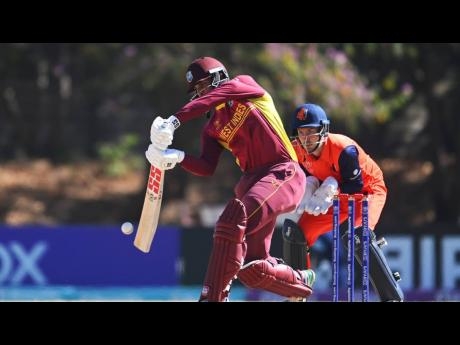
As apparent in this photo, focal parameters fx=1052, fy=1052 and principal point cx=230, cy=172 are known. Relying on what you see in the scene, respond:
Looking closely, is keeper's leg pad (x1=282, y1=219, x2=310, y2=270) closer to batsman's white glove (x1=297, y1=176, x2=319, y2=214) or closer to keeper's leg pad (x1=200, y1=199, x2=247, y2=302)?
batsman's white glove (x1=297, y1=176, x2=319, y2=214)

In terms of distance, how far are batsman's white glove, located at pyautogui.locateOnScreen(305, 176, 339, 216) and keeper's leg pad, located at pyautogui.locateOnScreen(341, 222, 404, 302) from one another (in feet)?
0.93

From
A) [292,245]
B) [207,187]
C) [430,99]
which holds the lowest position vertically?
[292,245]

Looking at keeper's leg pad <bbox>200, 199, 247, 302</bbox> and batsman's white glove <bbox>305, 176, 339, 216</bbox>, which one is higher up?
batsman's white glove <bbox>305, 176, 339, 216</bbox>

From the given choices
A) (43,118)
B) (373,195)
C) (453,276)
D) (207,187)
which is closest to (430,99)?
(207,187)

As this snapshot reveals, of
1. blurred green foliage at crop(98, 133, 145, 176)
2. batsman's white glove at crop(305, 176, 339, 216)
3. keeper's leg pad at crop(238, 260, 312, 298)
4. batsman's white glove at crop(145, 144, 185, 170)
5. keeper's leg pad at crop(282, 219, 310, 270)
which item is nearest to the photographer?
batsman's white glove at crop(145, 144, 185, 170)

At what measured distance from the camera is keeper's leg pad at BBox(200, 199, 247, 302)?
6398 mm

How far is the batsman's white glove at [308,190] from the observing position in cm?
729

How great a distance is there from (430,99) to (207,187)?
4725mm

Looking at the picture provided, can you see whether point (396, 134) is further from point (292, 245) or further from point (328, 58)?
point (292, 245)

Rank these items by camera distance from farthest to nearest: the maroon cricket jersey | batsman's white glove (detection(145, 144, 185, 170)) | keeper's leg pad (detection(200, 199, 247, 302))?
the maroon cricket jersey
batsman's white glove (detection(145, 144, 185, 170))
keeper's leg pad (detection(200, 199, 247, 302))

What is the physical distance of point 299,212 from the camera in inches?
292

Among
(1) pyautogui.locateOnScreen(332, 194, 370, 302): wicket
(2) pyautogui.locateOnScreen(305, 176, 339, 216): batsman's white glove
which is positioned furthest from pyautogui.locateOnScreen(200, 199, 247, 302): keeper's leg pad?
(2) pyautogui.locateOnScreen(305, 176, 339, 216): batsman's white glove

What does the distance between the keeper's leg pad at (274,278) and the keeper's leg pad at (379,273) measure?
0.49m

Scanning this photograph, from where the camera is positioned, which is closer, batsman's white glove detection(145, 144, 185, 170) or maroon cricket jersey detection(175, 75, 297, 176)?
batsman's white glove detection(145, 144, 185, 170)
